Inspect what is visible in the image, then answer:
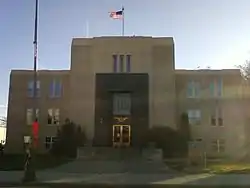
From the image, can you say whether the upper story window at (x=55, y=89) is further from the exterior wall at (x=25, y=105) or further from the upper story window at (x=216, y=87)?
the upper story window at (x=216, y=87)

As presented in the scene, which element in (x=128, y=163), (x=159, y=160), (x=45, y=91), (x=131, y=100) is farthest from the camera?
(x=45, y=91)

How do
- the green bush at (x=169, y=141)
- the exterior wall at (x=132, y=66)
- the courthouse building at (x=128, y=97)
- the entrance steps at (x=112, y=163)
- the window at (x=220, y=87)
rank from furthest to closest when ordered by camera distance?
the window at (x=220, y=87) < the exterior wall at (x=132, y=66) < the courthouse building at (x=128, y=97) < the green bush at (x=169, y=141) < the entrance steps at (x=112, y=163)

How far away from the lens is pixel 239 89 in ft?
166

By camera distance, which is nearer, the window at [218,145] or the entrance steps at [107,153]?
the entrance steps at [107,153]

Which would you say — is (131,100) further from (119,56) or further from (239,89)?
(239,89)

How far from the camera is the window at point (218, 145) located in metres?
49.8

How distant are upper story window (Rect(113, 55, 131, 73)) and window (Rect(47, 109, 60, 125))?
8174 millimetres

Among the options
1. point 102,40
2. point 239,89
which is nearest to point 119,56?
point 102,40

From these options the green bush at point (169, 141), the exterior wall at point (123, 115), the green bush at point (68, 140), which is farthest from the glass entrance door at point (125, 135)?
the green bush at point (68, 140)

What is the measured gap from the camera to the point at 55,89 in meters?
51.5

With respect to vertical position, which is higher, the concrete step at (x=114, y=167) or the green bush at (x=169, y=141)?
the green bush at (x=169, y=141)

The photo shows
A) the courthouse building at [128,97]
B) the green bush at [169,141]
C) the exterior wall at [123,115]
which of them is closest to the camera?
the green bush at [169,141]

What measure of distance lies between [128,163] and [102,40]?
17.9 metres

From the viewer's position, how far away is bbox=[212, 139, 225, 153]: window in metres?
49.8
